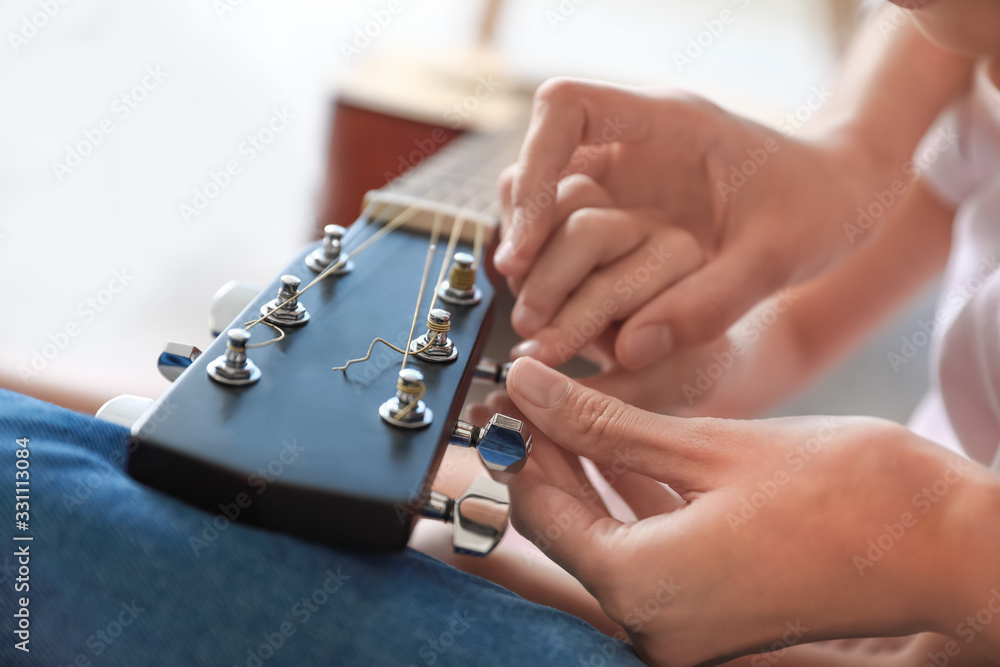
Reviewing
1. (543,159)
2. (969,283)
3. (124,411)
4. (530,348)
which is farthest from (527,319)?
(969,283)

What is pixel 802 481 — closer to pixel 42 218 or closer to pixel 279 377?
pixel 279 377

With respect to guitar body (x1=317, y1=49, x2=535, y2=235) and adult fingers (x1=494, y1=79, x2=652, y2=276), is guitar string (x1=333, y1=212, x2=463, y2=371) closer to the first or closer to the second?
adult fingers (x1=494, y1=79, x2=652, y2=276)

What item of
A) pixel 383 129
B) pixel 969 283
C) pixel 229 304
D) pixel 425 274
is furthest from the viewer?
pixel 383 129

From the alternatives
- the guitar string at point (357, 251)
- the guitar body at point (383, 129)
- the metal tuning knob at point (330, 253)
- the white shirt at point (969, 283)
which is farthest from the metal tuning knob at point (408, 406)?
the guitar body at point (383, 129)

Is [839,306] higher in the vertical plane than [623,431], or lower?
lower

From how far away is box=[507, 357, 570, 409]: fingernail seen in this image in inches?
21.8

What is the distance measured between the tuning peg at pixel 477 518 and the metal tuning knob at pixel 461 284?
24 cm

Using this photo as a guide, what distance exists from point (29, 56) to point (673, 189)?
2223mm

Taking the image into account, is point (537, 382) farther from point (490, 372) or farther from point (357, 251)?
point (357, 251)

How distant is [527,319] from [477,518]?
29 centimetres

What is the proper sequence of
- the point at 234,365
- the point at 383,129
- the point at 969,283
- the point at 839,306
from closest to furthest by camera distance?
1. the point at 234,365
2. the point at 969,283
3. the point at 839,306
4. the point at 383,129

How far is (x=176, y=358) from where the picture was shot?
540 mm

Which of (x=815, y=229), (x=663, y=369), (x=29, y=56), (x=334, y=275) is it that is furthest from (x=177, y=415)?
(x=29, y=56)

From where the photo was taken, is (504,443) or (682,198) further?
(682,198)
